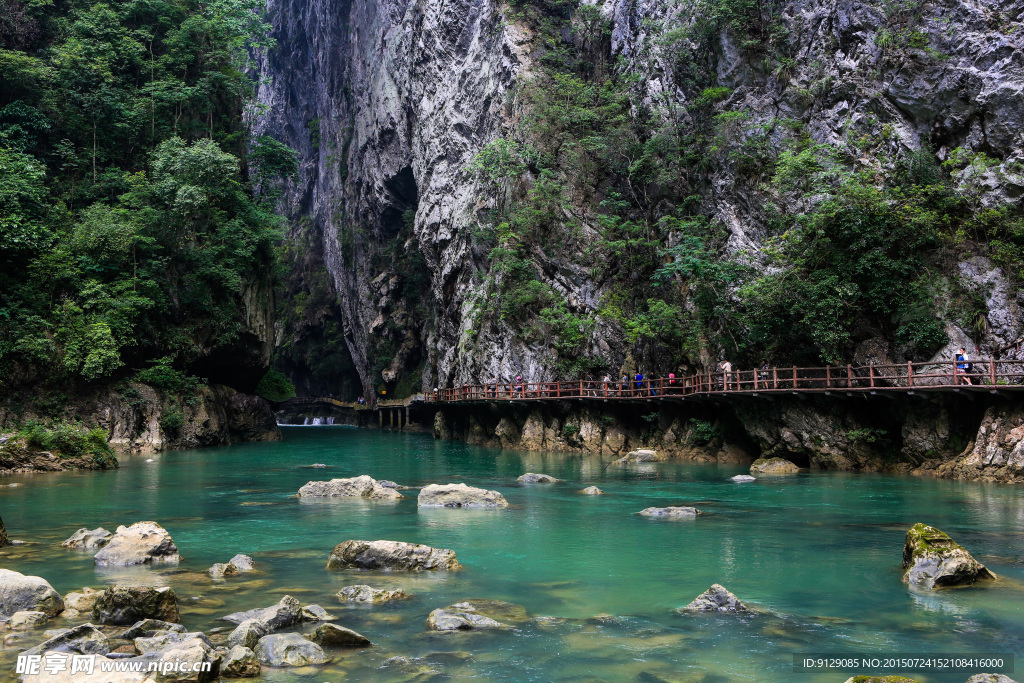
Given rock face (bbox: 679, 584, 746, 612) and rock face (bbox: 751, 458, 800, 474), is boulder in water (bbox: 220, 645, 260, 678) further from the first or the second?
rock face (bbox: 751, 458, 800, 474)

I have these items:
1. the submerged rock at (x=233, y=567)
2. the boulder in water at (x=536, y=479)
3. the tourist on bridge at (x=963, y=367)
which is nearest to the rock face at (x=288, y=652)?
the submerged rock at (x=233, y=567)

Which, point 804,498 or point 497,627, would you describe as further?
point 804,498

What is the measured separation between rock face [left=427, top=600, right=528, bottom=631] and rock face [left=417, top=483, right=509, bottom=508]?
6.98 metres

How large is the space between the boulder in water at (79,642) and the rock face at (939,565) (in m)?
8.60

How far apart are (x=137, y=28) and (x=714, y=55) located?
28157mm

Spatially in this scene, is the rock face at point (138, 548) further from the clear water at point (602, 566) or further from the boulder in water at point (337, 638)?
the boulder in water at point (337, 638)

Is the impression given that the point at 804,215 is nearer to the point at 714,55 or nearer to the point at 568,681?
the point at 714,55

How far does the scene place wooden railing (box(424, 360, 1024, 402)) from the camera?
18.3 meters

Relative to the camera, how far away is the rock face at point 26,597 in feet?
23.3

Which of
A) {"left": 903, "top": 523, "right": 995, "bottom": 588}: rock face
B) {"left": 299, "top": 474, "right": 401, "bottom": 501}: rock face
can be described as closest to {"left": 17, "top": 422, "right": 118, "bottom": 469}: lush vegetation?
{"left": 299, "top": 474, "right": 401, "bottom": 501}: rock face

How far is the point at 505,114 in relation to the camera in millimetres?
39094

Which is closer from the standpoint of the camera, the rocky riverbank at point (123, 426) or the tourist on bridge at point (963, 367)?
the tourist on bridge at point (963, 367)

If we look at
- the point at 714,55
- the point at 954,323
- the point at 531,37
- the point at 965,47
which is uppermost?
the point at 531,37

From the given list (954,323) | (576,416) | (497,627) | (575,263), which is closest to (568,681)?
(497,627)
